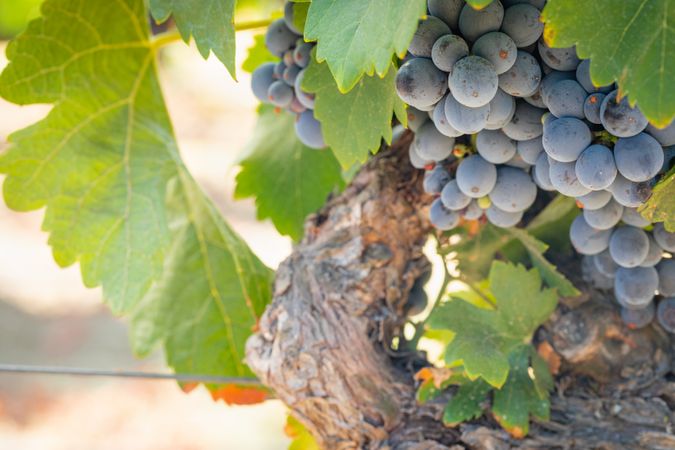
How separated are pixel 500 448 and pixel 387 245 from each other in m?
0.22

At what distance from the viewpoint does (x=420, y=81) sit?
54cm

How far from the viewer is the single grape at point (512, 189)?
64 cm

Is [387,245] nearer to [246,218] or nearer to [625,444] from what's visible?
[625,444]

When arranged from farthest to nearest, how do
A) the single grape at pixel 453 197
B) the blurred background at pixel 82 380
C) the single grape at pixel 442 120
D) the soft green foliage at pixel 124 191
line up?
the blurred background at pixel 82 380
the soft green foliage at pixel 124 191
the single grape at pixel 453 197
the single grape at pixel 442 120

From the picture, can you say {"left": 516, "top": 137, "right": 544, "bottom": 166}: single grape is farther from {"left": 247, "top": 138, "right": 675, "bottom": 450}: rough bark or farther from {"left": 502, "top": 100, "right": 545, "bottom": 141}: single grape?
{"left": 247, "top": 138, "right": 675, "bottom": 450}: rough bark

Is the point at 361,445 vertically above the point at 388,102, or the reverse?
the point at 388,102

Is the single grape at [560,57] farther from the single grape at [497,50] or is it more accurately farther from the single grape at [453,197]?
the single grape at [453,197]

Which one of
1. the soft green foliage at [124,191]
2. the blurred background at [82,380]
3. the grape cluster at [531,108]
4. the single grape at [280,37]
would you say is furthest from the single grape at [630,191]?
the blurred background at [82,380]

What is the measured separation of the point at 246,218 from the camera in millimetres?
4664

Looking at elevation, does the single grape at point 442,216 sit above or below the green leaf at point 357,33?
below

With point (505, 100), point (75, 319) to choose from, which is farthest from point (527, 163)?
point (75, 319)

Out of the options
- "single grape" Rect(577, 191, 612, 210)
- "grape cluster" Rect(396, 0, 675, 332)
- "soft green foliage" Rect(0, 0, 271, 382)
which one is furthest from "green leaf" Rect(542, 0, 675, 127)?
"soft green foliage" Rect(0, 0, 271, 382)

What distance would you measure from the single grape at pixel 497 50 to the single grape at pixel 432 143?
0.12m

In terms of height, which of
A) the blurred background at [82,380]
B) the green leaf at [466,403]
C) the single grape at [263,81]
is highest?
the single grape at [263,81]
